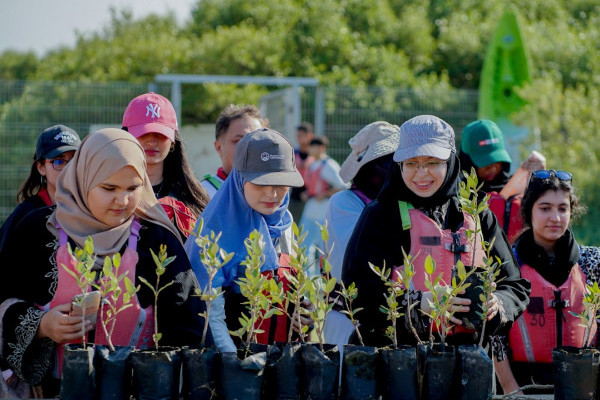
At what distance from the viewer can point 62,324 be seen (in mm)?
2920

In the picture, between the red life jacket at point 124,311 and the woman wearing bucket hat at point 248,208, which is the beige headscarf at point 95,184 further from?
the woman wearing bucket hat at point 248,208

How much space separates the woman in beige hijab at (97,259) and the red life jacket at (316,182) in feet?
26.7

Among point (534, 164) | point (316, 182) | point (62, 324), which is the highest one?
point (316, 182)

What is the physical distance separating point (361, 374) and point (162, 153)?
6.42ft

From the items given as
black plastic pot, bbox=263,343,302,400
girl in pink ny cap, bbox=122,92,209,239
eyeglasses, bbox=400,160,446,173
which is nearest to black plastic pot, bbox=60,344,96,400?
black plastic pot, bbox=263,343,302,400

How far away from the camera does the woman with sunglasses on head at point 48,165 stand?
4.55 m

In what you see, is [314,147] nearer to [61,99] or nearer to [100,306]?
[61,99]

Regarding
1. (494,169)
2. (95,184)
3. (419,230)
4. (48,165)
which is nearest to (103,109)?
(48,165)

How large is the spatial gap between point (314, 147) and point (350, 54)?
7563 millimetres

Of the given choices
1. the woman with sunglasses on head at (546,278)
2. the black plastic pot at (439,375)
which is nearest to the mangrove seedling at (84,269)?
the black plastic pot at (439,375)

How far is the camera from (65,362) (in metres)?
2.64

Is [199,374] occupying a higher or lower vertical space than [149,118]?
lower

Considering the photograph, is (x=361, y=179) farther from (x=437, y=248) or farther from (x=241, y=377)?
(x=241, y=377)

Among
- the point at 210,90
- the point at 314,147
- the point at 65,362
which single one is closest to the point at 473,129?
the point at 65,362
